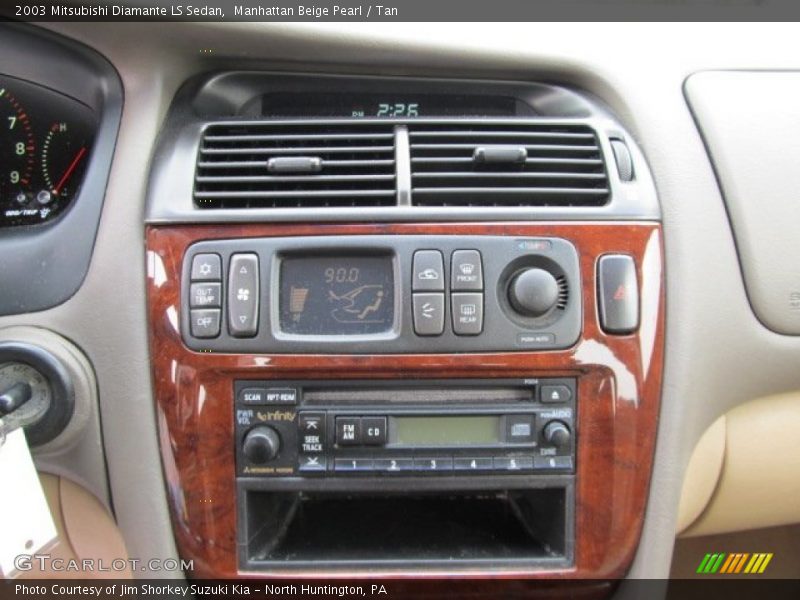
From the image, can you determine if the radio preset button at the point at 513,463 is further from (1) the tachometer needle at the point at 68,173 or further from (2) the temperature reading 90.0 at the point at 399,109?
(1) the tachometer needle at the point at 68,173

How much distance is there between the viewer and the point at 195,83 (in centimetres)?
128

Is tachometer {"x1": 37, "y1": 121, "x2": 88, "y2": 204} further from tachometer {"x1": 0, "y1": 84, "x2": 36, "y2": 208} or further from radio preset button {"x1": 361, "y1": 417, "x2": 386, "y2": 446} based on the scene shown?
radio preset button {"x1": 361, "y1": 417, "x2": 386, "y2": 446}

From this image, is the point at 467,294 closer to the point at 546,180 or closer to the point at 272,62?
the point at 546,180

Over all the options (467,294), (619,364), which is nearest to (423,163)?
(467,294)

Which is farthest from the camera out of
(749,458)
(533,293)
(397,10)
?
(749,458)

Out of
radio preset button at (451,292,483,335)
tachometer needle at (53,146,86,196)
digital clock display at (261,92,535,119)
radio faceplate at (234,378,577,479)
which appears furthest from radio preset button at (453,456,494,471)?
tachometer needle at (53,146,86,196)

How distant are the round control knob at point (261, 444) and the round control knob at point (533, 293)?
0.45m

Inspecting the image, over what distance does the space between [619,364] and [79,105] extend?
1103mm

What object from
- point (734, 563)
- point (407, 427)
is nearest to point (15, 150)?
point (407, 427)

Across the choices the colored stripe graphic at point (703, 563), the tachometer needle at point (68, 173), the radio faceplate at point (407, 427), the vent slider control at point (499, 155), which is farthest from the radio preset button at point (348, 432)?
the colored stripe graphic at point (703, 563)

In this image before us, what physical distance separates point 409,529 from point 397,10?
38.1 inches

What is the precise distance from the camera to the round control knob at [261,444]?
3.56ft

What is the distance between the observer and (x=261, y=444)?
1084 mm

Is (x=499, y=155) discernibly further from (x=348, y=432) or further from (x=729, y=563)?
(x=729, y=563)
